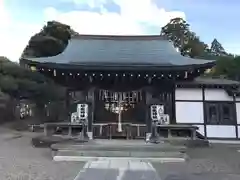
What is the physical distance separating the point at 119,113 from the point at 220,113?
450 cm

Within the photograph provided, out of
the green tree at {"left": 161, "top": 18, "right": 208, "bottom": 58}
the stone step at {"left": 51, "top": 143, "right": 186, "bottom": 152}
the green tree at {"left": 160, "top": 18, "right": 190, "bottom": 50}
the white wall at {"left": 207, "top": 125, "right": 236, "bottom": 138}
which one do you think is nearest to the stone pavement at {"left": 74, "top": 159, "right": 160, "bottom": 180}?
the stone step at {"left": 51, "top": 143, "right": 186, "bottom": 152}

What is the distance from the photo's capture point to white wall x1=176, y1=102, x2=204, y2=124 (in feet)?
43.2

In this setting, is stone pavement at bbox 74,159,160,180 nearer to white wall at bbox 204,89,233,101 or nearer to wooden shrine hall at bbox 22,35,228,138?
wooden shrine hall at bbox 22,35,228,138

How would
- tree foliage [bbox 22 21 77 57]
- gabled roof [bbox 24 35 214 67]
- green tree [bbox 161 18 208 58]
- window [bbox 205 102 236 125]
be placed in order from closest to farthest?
gabled roof [bbox 24 35 214 67] < window [bbox 205 102 236 125] < tree foliage [bbox 22 21 77 57] < green tree [bbox 161 18 208 58]

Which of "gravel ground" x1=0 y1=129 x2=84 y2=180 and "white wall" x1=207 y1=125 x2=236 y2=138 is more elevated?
"white wall" x1=207 y1=125 x2=236 y2=138

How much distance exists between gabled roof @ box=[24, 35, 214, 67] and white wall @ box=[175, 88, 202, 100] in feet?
4.46

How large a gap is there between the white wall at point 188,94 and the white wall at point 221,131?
4.59 ft

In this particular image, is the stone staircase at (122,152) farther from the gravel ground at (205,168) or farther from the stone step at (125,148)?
the gravel ground at (205,168)

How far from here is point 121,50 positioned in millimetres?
14719

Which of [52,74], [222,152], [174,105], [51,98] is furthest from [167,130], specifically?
[51,98]

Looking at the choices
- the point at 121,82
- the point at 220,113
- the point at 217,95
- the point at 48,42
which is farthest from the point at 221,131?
the point at 48,42

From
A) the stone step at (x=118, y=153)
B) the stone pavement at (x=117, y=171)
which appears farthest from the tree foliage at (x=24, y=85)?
the stone pavement at (x=117, y=171)

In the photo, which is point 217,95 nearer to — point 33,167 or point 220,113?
point 220,113

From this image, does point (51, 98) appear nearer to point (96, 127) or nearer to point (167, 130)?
point (96, 127)
